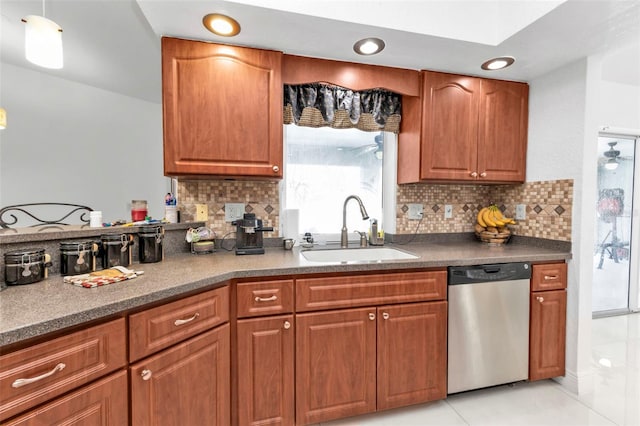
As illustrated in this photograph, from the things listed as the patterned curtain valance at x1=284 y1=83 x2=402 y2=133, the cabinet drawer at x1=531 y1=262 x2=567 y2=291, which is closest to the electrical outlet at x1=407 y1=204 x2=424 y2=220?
the patterned curtain valance at x1=284 y1=83 x2=402 y2=133

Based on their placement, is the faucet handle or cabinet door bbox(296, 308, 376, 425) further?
the faucet handle

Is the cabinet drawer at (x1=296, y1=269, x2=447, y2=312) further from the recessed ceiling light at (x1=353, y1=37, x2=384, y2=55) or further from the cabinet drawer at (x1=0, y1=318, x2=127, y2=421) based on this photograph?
the recessed ceiling light at (x1=353, y1=37, x2=384, y2=55)

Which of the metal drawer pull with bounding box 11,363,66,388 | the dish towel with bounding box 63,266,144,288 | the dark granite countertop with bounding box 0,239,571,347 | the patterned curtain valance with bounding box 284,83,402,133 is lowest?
the metal drawer pull with bounding box 11,363,66,388

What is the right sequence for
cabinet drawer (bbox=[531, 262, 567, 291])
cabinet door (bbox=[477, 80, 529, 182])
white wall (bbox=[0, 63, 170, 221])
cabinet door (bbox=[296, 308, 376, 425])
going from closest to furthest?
1. cabinet door (bbox=[296, 308, 376, 425])
2. cabinet drawer (bbox=[531, 262, 567, 291])
3. cabinet door (bbox=[477, 80, 529, 182])
4. white wall (bbox=[0, 63, 170, 221])

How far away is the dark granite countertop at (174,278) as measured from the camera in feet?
2.68

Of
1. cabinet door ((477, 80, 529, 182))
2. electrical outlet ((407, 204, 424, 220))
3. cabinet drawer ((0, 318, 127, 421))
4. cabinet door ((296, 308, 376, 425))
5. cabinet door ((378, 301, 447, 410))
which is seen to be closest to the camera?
cabinet drawer ((0, 318, 127, 421))

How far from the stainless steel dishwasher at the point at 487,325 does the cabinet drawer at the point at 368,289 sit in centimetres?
13

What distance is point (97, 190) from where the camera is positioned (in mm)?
3660

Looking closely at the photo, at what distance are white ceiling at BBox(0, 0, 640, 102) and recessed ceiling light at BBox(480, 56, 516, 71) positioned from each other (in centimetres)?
4

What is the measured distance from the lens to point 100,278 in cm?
116

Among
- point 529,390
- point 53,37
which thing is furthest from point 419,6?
point 529,390

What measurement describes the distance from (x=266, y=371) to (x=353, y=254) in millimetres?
957

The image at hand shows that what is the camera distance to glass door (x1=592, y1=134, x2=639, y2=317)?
3.02m

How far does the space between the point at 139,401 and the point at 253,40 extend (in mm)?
1728
